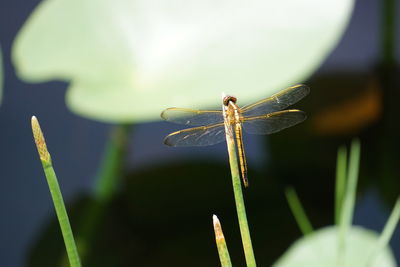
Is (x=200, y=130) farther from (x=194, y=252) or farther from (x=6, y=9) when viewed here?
(x=6, y=9)

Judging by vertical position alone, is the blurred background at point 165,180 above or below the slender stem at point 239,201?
below

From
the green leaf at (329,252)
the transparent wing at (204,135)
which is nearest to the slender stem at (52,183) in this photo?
the transparent wing at (204,135)

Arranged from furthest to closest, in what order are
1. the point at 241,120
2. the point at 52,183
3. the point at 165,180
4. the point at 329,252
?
1. the point at 165,180
2. the point at 329,252
3. the point at 241,120
4. the point at 52,183

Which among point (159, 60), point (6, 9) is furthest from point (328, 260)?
point (6, 9)

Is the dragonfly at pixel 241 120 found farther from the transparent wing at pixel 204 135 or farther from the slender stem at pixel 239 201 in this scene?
the slender stem at pixel 239 201

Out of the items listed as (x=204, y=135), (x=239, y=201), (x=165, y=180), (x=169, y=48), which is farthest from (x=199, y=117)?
(x=165, y=180)

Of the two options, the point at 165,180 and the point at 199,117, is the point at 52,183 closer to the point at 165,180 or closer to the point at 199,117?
the point at 199,117

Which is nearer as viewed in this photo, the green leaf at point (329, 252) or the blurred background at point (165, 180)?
the green leaf at point (329, 252)
